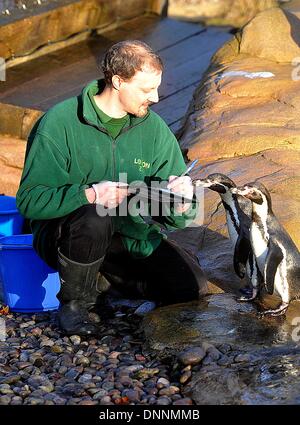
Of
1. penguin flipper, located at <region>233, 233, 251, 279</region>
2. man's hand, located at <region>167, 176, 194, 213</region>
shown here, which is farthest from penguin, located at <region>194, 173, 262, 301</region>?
man's hand, located at <region>167, 176, 194, 213</region>

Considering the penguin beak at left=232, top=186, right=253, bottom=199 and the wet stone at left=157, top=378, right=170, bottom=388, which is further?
the penguin beak at left=232, top=186, right=253, bottom=199

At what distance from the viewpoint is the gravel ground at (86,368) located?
4426mm

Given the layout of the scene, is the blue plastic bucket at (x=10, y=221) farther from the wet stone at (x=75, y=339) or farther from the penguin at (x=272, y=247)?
the penguin at (x=272, y=247)

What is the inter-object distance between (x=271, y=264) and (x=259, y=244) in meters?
0.14

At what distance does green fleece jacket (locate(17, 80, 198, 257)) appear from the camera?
4.87 metres

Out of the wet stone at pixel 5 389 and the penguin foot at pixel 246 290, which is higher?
the wet stone at pixel 5 389

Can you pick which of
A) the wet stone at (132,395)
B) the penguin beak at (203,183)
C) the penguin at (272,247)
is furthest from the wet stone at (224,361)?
the penguin beak at (203,183)

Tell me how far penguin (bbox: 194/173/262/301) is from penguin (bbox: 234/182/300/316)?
0.26ft

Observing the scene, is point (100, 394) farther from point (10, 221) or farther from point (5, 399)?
point (10, 221)

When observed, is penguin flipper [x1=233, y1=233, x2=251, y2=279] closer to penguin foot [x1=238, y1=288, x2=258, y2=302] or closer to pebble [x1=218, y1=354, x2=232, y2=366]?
penguin foot [x1=238, y1=288, x2=258, y2=302]

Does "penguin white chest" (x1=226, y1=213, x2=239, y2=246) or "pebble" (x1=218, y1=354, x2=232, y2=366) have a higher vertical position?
"penguin white chest" (x1=226, y1=213, x2=239, y2=246)

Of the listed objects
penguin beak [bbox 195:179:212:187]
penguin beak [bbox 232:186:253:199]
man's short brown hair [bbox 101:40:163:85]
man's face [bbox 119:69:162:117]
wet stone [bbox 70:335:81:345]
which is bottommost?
A: wet stone [bbox 70:335:81:345]

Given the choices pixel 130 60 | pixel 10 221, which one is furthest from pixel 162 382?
pixel 10 221

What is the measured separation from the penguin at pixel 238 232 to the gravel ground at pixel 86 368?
62cm
